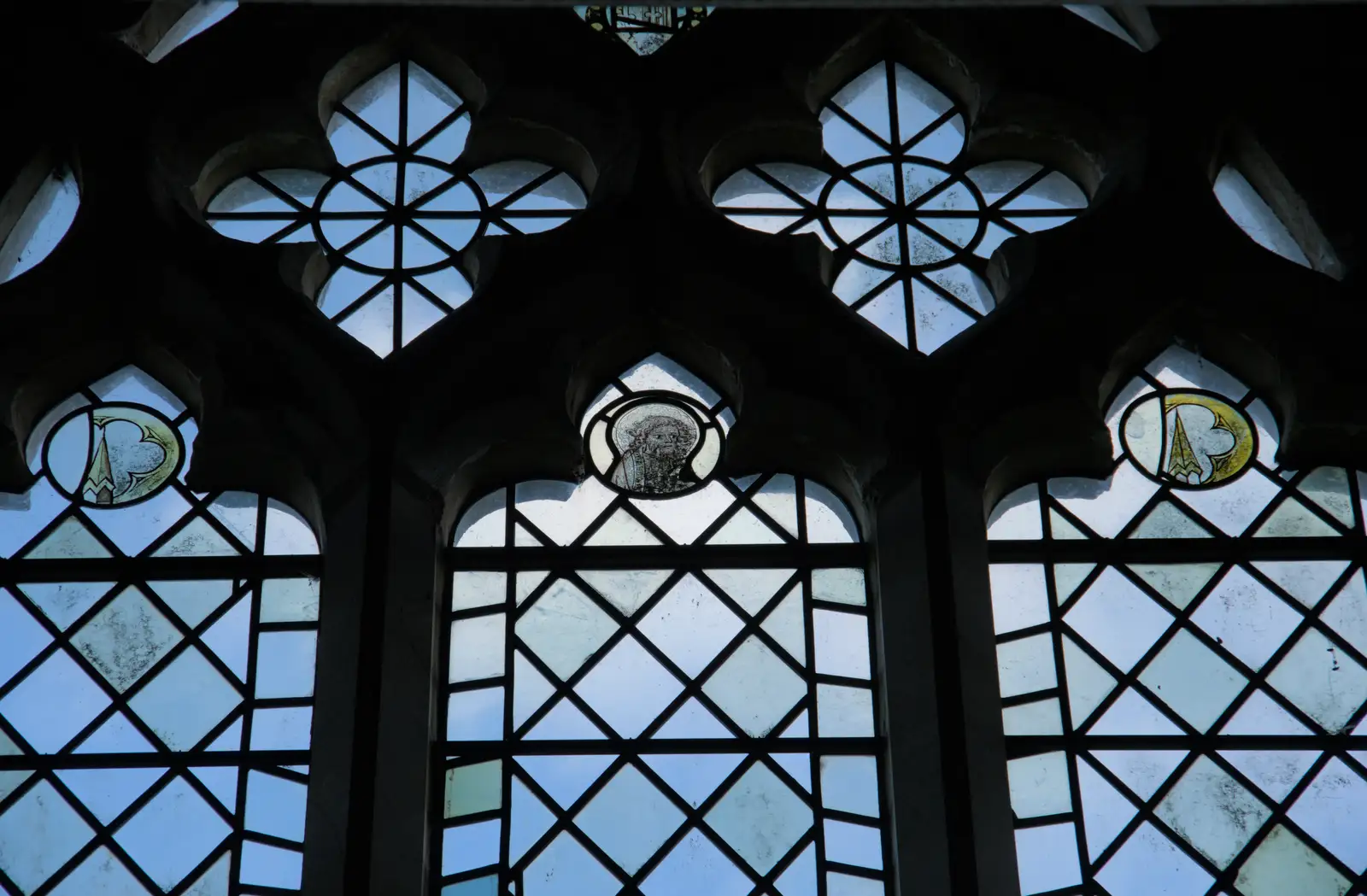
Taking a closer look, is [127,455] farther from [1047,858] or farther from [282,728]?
[1047,858]

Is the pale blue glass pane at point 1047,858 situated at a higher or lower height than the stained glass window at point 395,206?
lower

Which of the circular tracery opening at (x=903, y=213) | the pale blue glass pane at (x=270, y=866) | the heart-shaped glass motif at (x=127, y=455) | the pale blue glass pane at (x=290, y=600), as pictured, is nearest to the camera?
the pale blue glass pane at (x=270, y=866)

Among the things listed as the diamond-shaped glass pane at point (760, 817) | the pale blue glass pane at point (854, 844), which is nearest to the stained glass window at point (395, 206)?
the diamond-shaped glass pane at point (760, 817)

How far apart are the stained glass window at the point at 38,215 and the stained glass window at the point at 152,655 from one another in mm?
563

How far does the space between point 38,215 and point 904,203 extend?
9.35ft

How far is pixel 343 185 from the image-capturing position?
23.9 ft

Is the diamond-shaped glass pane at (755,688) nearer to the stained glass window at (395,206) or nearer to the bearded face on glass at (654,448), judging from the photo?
the bearded face on glass at (654,448)

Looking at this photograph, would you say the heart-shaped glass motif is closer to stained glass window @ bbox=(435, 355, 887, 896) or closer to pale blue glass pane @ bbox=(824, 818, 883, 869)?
stained glass window @ bbox=(435, 355, 887, 896)

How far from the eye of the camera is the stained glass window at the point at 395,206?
6938 mm

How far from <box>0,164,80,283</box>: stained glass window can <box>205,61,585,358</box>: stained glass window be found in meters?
0.46

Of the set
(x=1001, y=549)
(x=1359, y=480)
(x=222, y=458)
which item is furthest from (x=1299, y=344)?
(x=222, y=458)

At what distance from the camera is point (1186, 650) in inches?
247

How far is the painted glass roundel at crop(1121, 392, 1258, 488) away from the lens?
262 inches

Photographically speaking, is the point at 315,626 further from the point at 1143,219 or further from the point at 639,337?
the point at 1143,219
